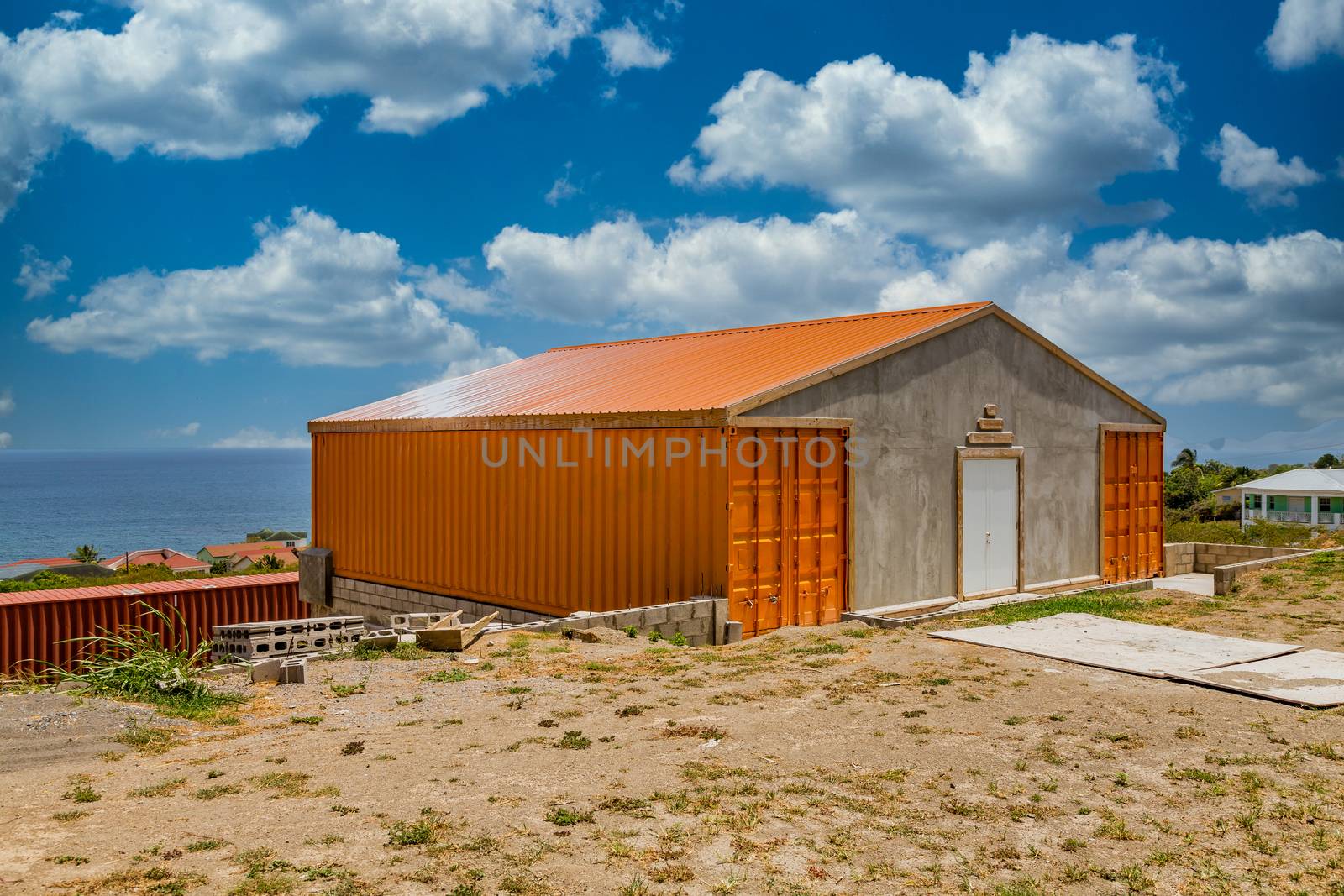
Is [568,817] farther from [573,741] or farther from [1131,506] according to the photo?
[1131,506]

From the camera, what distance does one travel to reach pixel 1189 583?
21797 mm

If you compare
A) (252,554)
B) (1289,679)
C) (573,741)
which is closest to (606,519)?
(573,741)

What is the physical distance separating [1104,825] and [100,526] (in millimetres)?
186540

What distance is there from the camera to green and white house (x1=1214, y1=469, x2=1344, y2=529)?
203ft

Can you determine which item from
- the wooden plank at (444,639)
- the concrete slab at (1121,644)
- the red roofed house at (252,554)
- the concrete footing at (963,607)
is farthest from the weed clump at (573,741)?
the red roofed house at (252,554)

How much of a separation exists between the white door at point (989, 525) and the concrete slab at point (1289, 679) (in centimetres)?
593

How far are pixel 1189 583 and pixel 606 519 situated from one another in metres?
13.7

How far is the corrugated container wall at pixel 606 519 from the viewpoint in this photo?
46.4 feet

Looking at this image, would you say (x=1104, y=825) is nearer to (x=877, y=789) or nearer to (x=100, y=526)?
(x=877, y=789)

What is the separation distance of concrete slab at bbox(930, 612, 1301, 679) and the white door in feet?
9.18

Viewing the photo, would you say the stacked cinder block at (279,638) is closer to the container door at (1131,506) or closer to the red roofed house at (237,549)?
the container door at (1131,506)

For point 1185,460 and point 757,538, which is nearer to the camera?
point 757,538

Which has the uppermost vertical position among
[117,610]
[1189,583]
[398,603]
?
[1189,583]

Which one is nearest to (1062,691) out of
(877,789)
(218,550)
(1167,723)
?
(1167,723)
